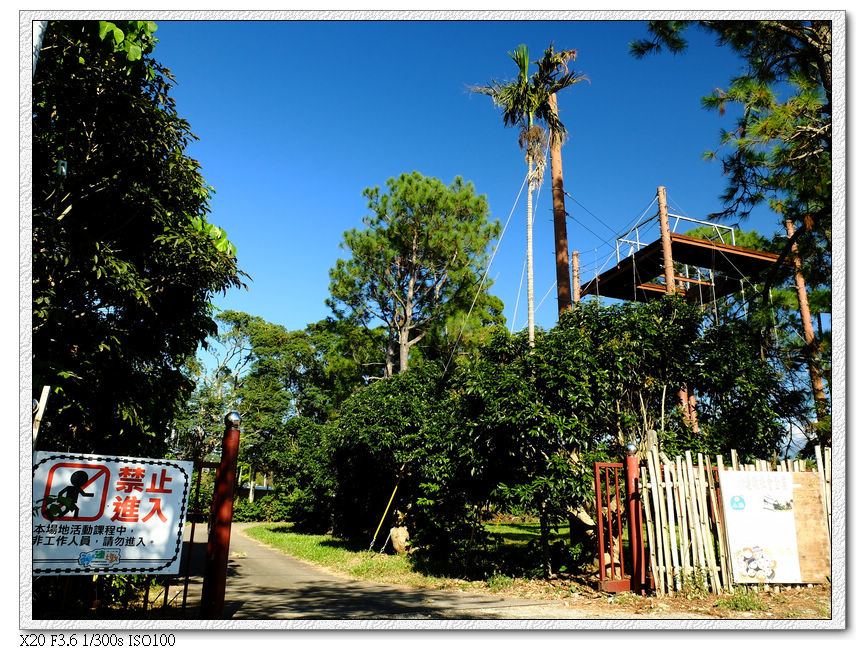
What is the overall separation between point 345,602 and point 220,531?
377cm

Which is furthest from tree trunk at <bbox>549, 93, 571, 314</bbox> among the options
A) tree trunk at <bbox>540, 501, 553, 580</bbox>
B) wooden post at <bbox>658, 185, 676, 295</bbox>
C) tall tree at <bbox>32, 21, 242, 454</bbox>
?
tall tree at <bbox>32, 21, 242, 454</bbox>

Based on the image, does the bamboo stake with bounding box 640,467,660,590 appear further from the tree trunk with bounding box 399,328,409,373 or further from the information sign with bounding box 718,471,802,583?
the tree trunk with bounding box 399,328,409,373

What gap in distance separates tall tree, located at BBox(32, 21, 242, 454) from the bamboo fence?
18.2 ft

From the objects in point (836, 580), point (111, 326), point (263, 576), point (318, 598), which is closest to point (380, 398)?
point (263, 576)

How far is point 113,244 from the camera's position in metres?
5.50

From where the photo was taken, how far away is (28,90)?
154 inches

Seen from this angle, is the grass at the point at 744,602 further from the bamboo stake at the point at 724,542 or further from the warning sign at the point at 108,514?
the warning sign at the point at 108,514

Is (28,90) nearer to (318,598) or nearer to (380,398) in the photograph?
(318,598)

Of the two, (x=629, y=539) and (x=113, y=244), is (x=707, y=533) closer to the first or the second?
(x=629, y=539)

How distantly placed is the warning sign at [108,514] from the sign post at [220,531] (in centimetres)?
24

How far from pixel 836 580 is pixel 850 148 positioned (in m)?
3.44

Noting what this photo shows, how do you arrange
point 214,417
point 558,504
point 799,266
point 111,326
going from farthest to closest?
point 214,417 < point 558,504 < point 799,266 < point 111,326

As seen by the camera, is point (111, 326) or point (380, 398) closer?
point (111, 326)

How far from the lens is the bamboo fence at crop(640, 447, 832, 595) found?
583cm
